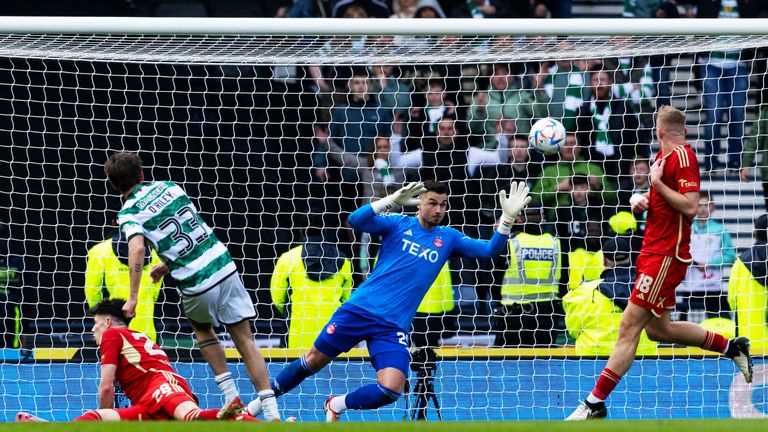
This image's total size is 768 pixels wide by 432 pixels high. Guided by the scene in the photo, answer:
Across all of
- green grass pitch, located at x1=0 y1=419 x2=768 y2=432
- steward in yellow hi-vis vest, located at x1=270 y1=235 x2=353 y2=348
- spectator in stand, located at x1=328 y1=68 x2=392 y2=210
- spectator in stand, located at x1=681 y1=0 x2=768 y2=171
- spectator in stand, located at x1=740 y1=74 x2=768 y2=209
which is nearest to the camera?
green grass pitch, located at x1=0 y1=419 x2=768 y2=432

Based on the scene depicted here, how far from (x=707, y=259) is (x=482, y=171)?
2585 mm

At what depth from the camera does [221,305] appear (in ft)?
27.9

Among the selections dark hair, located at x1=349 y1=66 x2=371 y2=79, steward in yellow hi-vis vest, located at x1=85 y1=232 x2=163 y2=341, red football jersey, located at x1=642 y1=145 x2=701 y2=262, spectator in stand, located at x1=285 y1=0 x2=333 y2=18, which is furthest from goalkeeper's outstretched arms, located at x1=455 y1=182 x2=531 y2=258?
spectator in stand, located at x1=285 y1=0 x2=333 y2=18

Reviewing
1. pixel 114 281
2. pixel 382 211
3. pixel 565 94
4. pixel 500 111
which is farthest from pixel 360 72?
pixel 382 211

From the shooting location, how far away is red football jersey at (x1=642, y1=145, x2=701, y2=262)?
329 inches

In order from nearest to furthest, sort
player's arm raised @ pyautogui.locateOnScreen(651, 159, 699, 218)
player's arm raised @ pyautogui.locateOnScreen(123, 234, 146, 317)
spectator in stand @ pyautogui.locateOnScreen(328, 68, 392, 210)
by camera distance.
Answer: player's arm raised @ pyautogui.locateOnScreen(123, 234, 146, 317) → player's arm raised @ pyautogui.locateOnScreen(651, 159, 699, 218) → spectator in stand @ pyautogui.locateOnScreen(328, 68, 392, 210)

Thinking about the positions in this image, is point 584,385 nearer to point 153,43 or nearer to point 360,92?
point 360,92

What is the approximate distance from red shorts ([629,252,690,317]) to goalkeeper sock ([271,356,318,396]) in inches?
99.4

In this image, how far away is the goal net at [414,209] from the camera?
997 centimetres

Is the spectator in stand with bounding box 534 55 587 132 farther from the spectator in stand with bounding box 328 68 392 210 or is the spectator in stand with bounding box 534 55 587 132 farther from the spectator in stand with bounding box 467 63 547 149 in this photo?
the spectator in stand with bounding box 328 68 392 210

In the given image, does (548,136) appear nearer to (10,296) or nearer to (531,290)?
(531,290)

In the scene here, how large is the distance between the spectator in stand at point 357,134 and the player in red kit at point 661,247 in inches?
148

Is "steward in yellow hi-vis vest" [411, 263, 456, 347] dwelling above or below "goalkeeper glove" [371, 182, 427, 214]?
below

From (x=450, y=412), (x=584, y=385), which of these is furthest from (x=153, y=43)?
(x=584, y=385)
